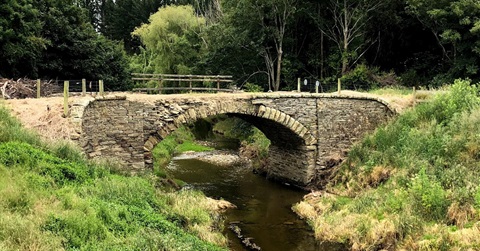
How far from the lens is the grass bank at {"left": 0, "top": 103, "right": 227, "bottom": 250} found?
6.90 meters

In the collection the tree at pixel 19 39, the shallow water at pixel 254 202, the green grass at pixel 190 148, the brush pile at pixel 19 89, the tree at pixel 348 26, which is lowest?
the shallow water at pixel 254 202

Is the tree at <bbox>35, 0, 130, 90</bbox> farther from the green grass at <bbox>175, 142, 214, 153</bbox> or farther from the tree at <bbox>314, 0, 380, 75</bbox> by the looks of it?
the tree at <bbox>314, 0, 380, 75</bbox>

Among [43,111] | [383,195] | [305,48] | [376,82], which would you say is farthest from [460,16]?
[43,111]

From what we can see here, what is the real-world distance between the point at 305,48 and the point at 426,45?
914 centimetres

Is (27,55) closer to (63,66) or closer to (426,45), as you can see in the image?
(63,66)

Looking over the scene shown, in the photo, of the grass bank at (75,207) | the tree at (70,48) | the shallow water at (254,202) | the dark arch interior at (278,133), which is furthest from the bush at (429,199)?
the tree at (70,48)

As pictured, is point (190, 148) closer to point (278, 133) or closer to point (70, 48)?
point (70, 48)

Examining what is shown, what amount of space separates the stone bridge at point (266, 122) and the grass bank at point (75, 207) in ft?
6.06

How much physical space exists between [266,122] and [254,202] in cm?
417

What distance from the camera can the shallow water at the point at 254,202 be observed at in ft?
44.0

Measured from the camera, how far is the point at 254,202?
17625 millimetres

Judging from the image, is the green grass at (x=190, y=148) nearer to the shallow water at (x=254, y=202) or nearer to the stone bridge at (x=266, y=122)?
the shallow water at (x=254, y=202)

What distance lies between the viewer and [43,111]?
1296cm

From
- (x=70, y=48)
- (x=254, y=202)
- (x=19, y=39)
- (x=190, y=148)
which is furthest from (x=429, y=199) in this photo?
(x=70, y=48)
